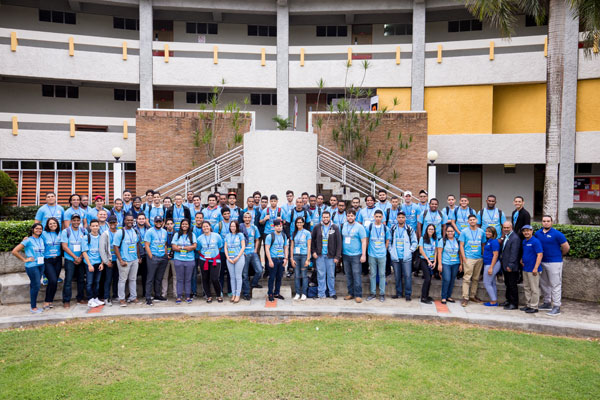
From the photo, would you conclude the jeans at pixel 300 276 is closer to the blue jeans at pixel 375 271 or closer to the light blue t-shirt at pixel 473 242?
the blue jeans at pixel 375 271

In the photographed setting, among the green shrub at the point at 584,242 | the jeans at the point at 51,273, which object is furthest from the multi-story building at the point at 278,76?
the jeans at the point at 51,273

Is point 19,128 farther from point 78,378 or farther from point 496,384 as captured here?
point 496,384

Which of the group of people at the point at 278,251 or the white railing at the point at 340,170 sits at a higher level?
the white railing at the point at 340,170

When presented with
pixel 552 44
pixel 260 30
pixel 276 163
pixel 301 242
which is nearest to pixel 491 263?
pixel 301 242

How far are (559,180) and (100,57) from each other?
912 inches

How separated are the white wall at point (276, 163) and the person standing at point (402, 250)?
14.5ft

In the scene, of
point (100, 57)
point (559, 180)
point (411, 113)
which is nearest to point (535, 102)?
point (559, 180)

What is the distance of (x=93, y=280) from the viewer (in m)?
8.45

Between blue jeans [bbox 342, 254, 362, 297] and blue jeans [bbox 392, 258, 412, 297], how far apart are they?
0.82 m

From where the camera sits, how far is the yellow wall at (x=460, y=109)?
20594 millimetres

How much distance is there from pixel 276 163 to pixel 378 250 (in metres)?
5.01

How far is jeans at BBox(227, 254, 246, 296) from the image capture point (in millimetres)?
8766

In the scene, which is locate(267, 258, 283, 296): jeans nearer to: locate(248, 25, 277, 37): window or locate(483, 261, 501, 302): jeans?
locate(483, 261, 501, 302): jeans

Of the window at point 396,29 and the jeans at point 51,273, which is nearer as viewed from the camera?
the jeans at point 51,273
